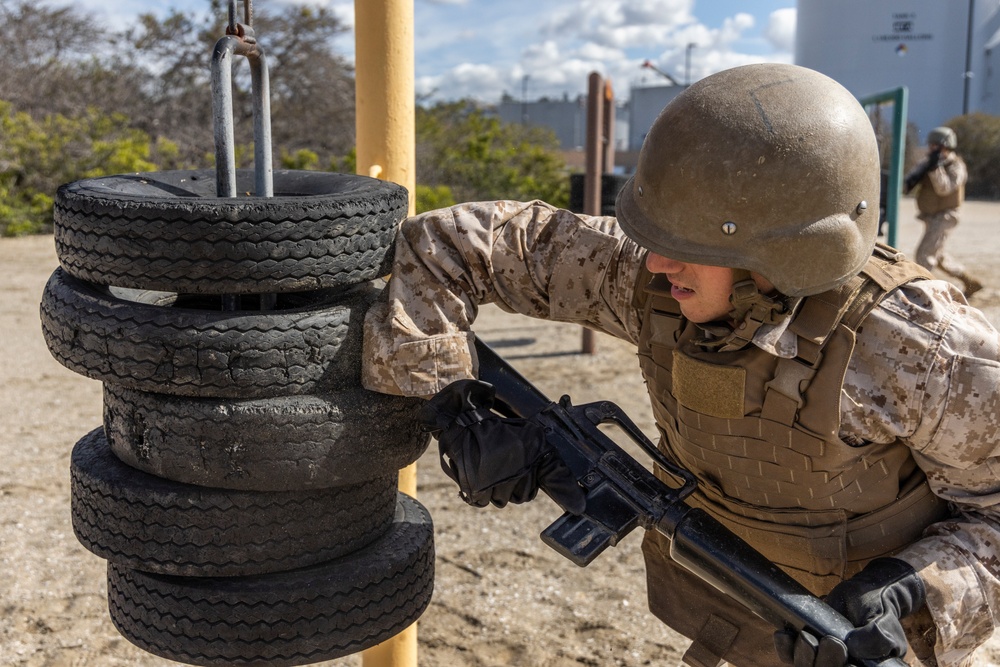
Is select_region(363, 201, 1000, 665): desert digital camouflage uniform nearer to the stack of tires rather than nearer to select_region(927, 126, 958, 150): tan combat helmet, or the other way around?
the stack of tires

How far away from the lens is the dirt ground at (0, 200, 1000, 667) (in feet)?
10.2

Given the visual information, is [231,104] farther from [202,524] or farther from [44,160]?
[44,160]

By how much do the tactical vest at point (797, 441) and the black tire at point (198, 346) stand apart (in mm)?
730

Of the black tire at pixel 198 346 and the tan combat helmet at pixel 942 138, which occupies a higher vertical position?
the black tire at pixel 198 346

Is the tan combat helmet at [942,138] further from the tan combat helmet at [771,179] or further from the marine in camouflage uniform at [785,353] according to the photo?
the tan combat helmet at [771,179]

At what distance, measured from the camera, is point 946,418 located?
5.80 feet

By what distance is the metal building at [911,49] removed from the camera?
3319cm

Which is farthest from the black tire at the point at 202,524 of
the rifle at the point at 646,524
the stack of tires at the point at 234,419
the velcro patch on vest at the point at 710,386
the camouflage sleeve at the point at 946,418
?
the camouflage sleeve at the point at 946,418

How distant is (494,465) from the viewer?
6.08 feet

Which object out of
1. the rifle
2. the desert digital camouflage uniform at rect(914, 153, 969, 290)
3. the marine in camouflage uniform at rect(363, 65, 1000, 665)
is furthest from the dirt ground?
the desert digital camouflage uniform at rect(914, 153, 969, 290)

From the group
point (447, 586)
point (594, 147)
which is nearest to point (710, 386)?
point (447, 586)

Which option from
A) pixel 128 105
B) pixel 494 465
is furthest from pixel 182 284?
pixel 128 105

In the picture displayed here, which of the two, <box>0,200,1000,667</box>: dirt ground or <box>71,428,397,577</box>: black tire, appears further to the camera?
<box>0,200,1000,667</box>: dirt ground

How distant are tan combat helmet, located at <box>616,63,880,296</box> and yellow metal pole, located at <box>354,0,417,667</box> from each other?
28.7 inches
